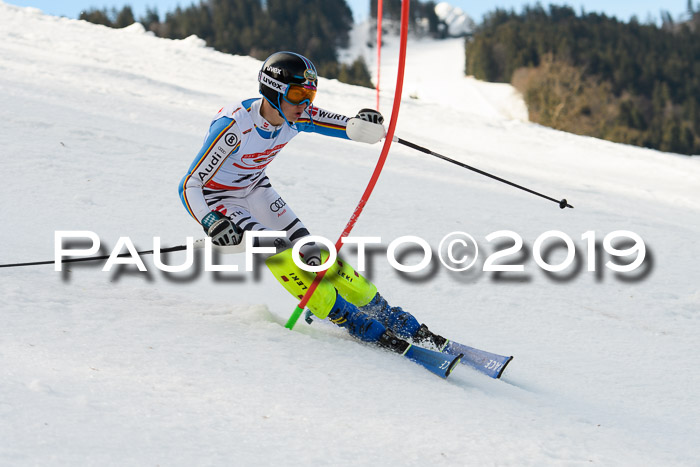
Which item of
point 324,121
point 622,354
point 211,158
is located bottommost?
point 622,354

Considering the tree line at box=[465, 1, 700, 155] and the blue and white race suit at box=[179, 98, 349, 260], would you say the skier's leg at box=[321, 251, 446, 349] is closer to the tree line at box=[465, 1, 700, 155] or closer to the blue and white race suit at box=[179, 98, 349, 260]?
the blue and white race suit at box=[179, 98, 349, 260]

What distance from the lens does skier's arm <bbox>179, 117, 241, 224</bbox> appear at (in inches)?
142

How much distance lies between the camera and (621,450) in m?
2.80

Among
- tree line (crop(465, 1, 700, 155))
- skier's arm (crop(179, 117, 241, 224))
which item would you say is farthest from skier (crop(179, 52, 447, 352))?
tree line (crop(465, 1, 700, 155))

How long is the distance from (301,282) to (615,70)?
73.7m

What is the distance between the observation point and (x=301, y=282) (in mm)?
3617

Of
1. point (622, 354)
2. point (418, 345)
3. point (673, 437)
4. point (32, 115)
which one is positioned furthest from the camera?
point (32, 115)

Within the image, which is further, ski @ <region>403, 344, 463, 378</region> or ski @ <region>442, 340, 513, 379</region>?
ski @ <region>442, 340, 513, 379</region>

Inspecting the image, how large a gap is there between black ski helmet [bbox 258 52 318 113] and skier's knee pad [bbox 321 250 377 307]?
0.93 meters

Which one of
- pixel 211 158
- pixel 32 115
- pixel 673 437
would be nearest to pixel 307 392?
pixel 211 158

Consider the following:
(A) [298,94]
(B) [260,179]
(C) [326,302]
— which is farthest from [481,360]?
(A) [298,94]

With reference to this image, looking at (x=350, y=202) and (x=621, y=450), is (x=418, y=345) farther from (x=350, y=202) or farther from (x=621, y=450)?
(x=350, y=202)

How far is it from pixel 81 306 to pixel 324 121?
5.86ft

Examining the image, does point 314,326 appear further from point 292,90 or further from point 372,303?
point 292,90
